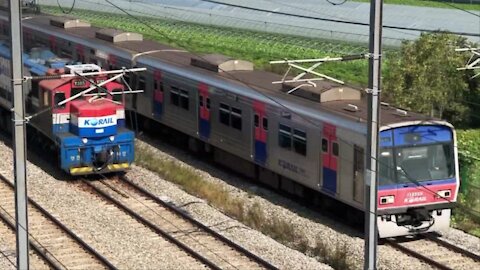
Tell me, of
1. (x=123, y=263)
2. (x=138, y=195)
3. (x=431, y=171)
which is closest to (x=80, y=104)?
(x=138, y=195)

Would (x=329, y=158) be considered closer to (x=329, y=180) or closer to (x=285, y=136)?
(x=329, y=180)

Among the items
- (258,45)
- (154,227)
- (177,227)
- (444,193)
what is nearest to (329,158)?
(444,193)

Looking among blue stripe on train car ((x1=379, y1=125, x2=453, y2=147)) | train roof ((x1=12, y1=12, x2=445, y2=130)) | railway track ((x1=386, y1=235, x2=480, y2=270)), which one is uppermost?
train roof ((x1=12, y1=12, x2=445, y2=130))

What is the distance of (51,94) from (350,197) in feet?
28.9

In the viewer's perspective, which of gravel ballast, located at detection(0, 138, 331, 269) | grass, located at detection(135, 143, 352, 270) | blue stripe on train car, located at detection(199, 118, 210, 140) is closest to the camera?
gravel ballast, located at detection(0, 138, 331, 269)

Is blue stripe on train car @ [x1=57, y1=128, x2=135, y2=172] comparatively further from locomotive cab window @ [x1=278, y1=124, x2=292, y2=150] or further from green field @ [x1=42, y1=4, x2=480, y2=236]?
green field @ [x1=42, y1=4, x2=480, y2=236]

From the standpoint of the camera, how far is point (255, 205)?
21.8 meters

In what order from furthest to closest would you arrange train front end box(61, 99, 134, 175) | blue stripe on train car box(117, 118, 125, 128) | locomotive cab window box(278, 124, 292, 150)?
1. blue stripe on train car box(117, 118, 125, 128)
2. train front end box(61, 99, 134, 175)
3. locomotive cab window box(278, 124, 292, 150)

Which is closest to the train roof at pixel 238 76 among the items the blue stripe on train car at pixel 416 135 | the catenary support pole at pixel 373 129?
the blue stripe on train car at pixel 416 135

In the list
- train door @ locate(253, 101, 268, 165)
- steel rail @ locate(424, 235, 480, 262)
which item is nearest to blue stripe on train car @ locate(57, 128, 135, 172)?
train door @ locate(253, 101, 268, 165)

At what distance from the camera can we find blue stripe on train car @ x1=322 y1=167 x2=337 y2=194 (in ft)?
65.8

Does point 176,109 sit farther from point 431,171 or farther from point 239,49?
point 239,49

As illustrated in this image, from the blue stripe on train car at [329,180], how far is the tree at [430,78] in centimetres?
1069

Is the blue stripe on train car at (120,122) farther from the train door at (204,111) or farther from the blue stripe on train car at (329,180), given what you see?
the blue stripe on train car at (329,180)
